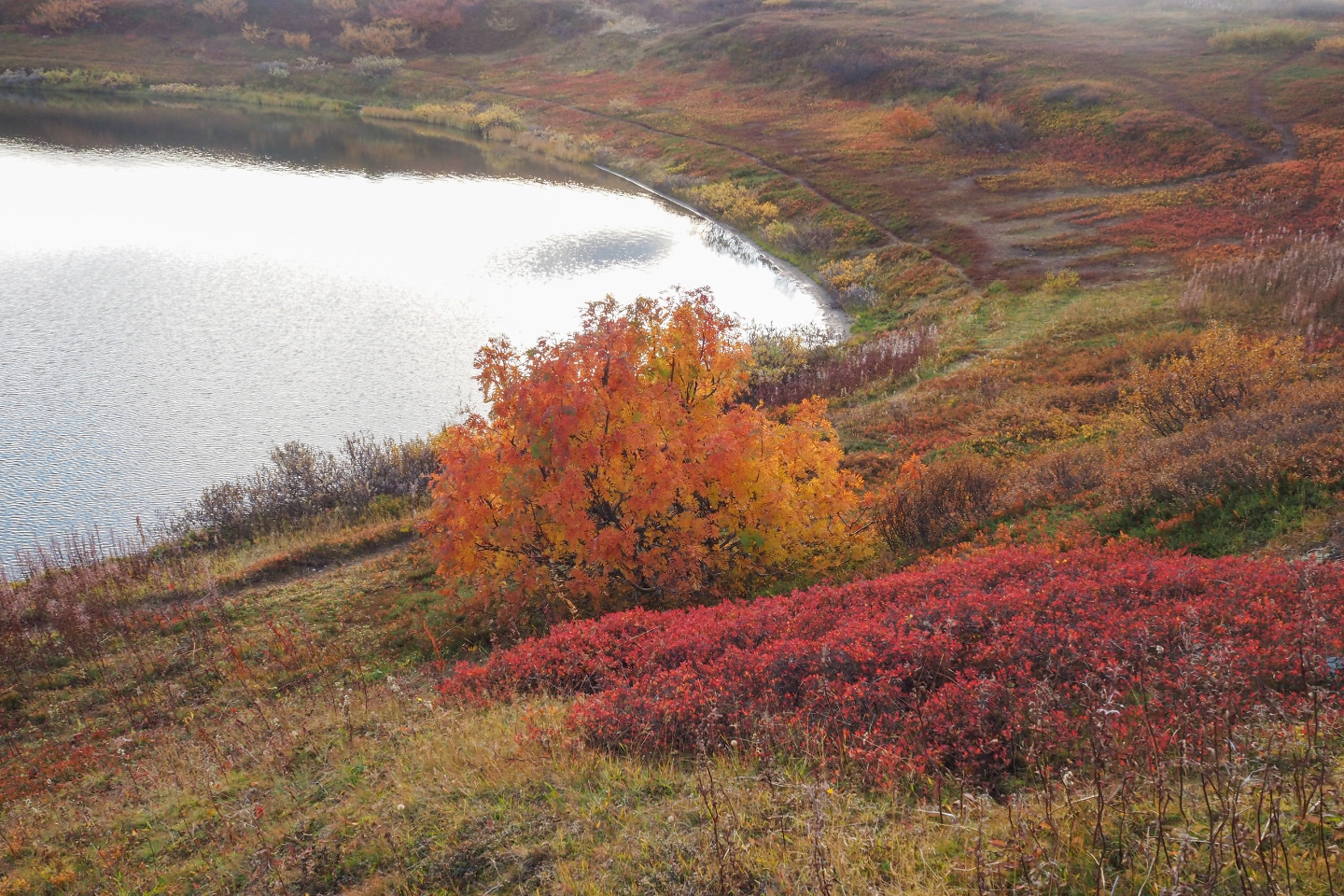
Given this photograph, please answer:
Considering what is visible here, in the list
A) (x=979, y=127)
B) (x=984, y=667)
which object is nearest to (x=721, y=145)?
(x=979, y=127)

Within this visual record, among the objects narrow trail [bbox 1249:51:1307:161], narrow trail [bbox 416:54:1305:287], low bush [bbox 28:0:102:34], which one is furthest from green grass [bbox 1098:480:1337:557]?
low bush [bbox 28:0:102:34]

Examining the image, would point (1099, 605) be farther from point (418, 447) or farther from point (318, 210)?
point (318, 210)

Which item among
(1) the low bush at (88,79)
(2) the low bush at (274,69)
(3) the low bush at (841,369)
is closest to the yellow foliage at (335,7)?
(2) the low bush at (274,69)

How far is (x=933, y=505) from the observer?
48.3 feet

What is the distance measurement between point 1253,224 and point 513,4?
96.9 metres

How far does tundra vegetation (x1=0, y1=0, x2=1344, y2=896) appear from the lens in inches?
216

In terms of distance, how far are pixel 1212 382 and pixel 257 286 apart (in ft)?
116

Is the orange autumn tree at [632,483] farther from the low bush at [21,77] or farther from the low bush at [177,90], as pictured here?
the low bush at [21,77]

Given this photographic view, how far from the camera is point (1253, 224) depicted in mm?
35125

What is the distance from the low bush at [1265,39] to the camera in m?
60.2

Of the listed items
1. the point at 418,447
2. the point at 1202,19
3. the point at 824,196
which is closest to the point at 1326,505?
the point at 418,447

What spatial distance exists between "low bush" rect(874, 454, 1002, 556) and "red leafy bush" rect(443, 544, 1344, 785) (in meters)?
3.70

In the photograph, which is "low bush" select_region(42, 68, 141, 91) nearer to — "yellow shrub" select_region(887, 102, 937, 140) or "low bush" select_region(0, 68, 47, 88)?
"low bush" select_region(0, 68, 47, 88)

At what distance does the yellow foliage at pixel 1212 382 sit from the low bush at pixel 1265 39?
195ft
